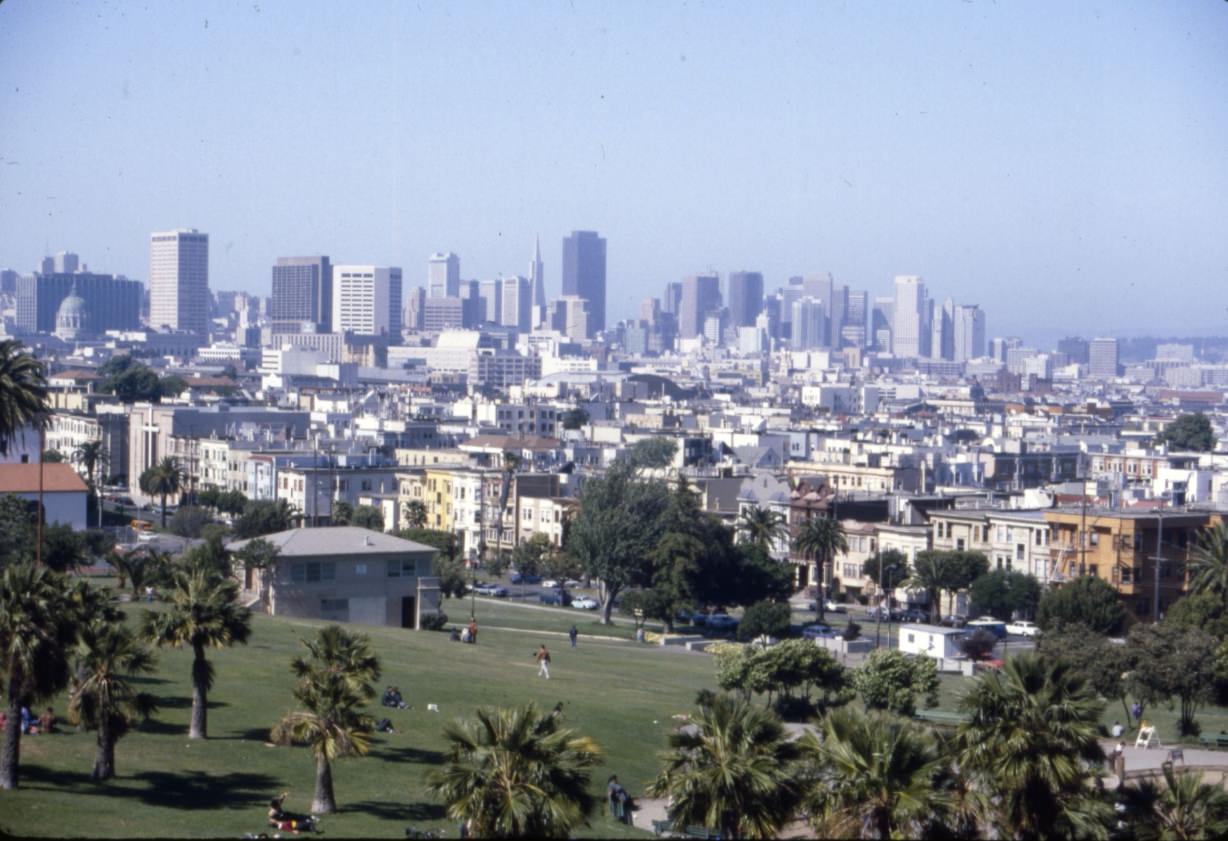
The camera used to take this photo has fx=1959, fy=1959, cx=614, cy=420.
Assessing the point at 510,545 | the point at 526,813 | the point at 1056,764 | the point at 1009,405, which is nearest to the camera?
the point at 526,813

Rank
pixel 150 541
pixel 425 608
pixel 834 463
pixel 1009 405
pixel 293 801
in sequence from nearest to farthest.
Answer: pixel 293 801, pixel 425 608, pixel 150 541, pixel 834 463, pixel 1009 405

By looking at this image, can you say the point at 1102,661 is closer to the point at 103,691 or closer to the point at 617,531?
the point at 617,531

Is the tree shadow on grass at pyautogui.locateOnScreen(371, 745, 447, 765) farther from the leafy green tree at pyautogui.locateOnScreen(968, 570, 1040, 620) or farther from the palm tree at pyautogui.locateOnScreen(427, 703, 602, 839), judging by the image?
the leafy green tree at pyautogui.locateOnScreen(968, 570, 1040, 620)

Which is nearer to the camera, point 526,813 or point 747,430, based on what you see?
point 526,813

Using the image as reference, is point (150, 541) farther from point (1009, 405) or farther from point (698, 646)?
point (1009, 405)

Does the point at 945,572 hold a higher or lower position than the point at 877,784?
lower

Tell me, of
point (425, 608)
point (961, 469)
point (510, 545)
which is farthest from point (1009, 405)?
point (425, 608)

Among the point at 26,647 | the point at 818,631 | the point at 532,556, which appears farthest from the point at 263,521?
the point at 26,647
